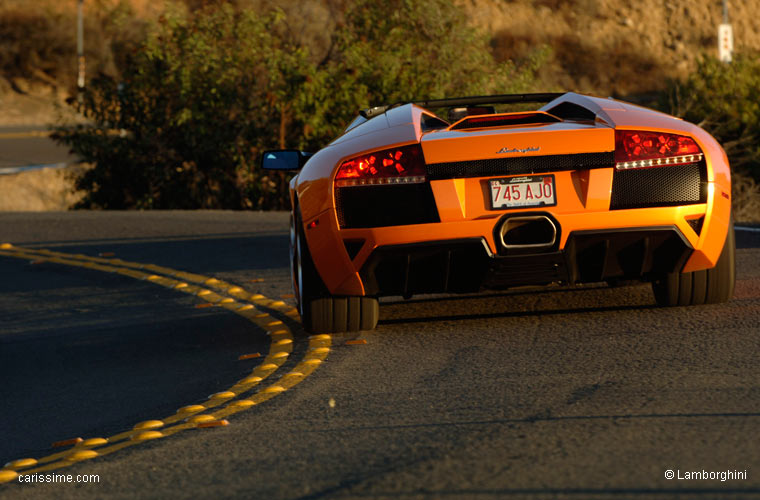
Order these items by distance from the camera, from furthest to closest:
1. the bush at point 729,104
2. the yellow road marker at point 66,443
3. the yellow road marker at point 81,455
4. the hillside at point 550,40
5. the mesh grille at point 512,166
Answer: the hillside at point 550,40 < the bush at point 729,104 < the mesh grille at point 512,166 < the yellow road marker at point 66,443 < the yellow road marker at point 81,455

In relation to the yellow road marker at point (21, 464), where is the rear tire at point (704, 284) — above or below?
above

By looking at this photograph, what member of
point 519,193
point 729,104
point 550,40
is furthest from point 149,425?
point 550,40

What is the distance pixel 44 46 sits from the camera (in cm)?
6066

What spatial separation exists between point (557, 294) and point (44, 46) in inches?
2233

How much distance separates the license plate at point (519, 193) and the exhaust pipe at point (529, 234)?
0.29 ft

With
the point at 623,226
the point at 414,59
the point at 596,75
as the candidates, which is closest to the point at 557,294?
the point at 623,226

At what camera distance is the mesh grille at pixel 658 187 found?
6332 millimetres

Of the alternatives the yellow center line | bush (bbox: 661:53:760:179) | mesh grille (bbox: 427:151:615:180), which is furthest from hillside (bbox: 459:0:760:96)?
mesh grille (bbox: 427:151:615:180)

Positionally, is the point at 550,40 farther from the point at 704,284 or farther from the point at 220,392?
the point at 220,392

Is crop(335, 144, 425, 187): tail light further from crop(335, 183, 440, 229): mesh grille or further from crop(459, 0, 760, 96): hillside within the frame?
crop(459, 0, 760, 96): hillside

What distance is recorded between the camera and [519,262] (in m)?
6.36

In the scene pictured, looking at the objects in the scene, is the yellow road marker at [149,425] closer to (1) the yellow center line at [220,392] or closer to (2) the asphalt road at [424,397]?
(1) the yellow center line at [220,392]

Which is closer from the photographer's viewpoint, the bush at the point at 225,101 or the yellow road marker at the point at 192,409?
the yellow road marker at the point at 192,409

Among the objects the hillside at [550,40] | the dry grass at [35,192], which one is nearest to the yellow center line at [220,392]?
the dry grass at [35,192]
